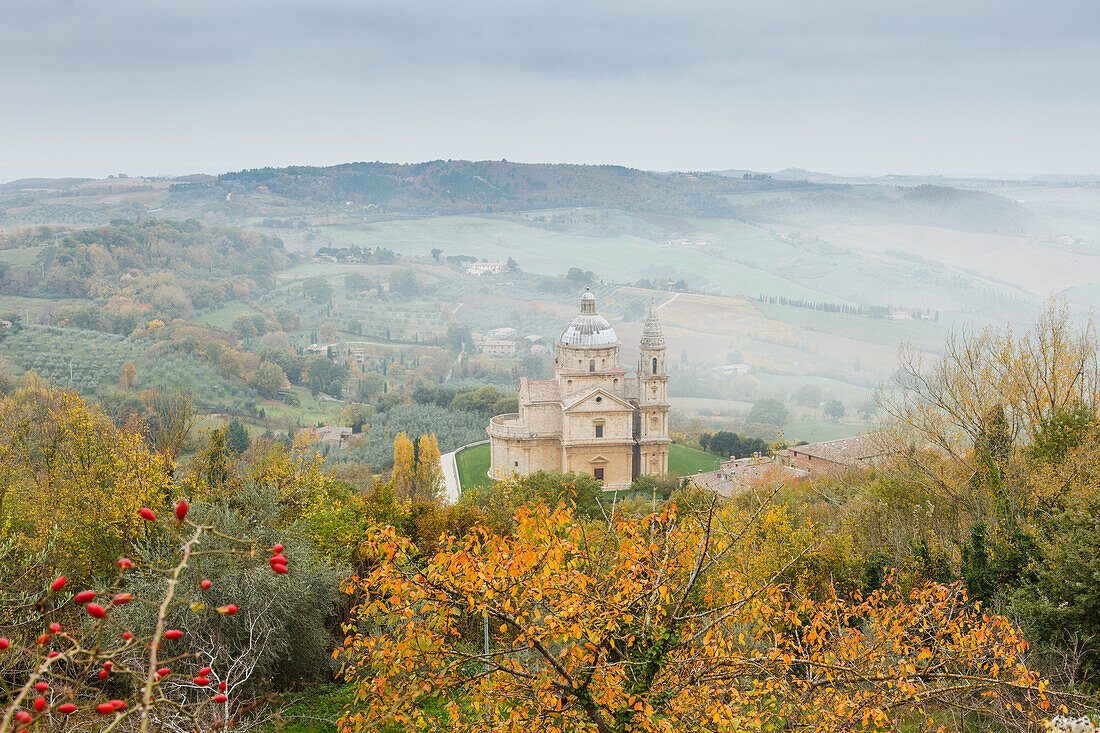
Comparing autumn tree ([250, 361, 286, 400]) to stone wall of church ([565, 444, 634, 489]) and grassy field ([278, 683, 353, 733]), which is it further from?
grassy field ([278, 683, 353, 733])

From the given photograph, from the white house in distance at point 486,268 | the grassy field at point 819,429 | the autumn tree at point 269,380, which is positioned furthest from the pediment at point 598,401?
the white house in distance at point 486,268

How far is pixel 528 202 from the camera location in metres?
199

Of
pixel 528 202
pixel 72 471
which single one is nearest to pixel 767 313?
pixel 528 202

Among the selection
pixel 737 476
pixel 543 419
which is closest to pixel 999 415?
pixel 737 476

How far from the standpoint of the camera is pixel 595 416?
4391 cm

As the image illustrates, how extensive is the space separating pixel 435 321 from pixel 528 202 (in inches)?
2746

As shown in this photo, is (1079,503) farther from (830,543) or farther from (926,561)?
(830,543)

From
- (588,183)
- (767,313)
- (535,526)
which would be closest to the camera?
(535,526)

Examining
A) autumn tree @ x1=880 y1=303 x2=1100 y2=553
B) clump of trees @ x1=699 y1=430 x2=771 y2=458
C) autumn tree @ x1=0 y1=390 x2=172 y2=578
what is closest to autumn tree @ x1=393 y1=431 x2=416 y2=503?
clump of trees @ x1=699 y1=430 x2=771 y2=458

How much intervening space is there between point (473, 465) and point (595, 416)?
11.7 m

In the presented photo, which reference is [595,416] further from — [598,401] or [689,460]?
[689,460]

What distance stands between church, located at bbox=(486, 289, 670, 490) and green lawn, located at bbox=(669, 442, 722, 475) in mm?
3361

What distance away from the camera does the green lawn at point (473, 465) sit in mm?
47625

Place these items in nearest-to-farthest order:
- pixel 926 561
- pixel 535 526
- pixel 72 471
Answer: pixel 535 526, pixel 926 561, pixel 72 471
